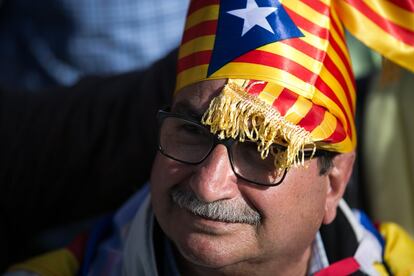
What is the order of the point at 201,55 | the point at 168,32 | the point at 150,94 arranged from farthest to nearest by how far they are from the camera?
1. the point at 168,32
2. the point at 150,94
3. the point at 201,55

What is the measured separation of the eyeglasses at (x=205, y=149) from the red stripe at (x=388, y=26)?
17.4 inches

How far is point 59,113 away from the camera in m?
2.80

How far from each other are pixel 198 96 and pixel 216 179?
→ 0.25 metres

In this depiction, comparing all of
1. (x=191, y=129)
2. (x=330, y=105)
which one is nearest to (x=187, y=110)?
(x=191, y=129)

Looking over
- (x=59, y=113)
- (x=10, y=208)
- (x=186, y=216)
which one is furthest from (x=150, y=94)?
(x=186, y=216)

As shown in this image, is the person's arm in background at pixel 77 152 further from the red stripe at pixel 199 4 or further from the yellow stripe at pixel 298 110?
the yellow stripe at pixel 298 110

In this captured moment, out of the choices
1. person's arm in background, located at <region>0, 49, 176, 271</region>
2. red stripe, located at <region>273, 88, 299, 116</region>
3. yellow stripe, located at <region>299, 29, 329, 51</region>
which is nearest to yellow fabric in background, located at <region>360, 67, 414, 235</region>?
person's arm in background, located at <region>0, 49, 176, 271</region>

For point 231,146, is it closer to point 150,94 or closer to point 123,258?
point 123,258

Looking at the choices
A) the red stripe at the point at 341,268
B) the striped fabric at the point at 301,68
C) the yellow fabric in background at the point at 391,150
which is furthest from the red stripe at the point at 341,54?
the yellow fabric in background at the point at 391,150

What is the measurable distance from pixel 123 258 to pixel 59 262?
0.21 metres

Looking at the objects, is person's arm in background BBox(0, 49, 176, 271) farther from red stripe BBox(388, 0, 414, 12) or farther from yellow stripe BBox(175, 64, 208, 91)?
red stripe BBox(388, 0, 414, 12)

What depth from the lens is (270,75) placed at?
1.92 meters

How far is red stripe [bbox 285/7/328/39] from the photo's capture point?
1.98 meters

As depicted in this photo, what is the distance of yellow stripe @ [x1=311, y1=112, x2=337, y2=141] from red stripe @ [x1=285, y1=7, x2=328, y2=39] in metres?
0.22
